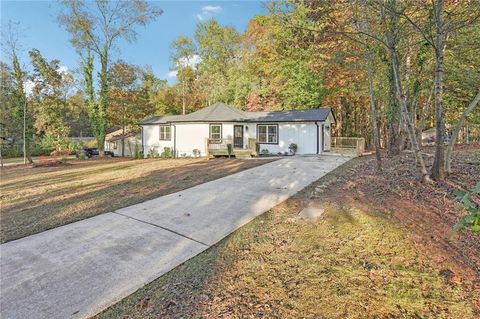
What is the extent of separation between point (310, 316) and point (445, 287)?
140 cm

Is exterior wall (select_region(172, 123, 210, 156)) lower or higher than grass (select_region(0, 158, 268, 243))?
higher

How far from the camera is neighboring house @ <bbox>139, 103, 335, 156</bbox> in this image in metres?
16.6

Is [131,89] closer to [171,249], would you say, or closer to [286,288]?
[171,249]

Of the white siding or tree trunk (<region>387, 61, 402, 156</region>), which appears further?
the white siding

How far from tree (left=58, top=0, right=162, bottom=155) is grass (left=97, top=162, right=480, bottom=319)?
23299 millimetres

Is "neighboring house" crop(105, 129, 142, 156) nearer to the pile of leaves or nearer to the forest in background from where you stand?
the forest in background

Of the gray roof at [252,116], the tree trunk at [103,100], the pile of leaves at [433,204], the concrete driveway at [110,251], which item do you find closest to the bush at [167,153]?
the gray roof at [252,116]

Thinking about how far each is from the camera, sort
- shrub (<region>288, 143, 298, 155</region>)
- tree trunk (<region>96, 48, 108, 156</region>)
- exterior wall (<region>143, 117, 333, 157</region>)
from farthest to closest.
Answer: tree trunk (<region>96, 48, 108, 156</region>), shrub (<region>288, 143, 298, 155</region>), exterior wall (<region>143, 117, 333, 157</region>)

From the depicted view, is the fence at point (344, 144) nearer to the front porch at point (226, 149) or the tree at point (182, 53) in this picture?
the front porch at point (226, 149)

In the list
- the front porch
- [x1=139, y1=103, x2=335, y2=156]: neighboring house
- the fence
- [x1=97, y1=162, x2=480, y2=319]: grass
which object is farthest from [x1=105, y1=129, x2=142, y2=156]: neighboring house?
[x1=97, y1=162, x2=480, y2=319]: grass

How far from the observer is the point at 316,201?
540cm

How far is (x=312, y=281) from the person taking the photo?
2.79 m

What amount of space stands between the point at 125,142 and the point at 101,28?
37.3 feet

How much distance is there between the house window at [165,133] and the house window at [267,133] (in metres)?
6.83
